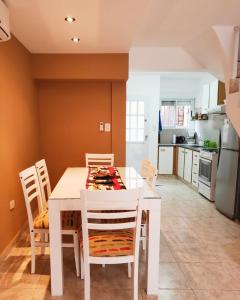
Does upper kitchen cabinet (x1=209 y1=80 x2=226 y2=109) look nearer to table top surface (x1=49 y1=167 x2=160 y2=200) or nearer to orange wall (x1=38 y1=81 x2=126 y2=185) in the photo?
orange wall (x1=38 y1=81 x2=126 y2=185)

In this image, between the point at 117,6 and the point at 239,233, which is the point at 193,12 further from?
the point at 239,233

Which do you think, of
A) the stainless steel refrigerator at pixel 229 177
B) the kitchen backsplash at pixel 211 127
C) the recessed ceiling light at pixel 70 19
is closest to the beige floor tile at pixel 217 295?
the stainless steel refrigerator at pixel 229 177

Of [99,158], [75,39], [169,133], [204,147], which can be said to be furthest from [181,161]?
[75,39]

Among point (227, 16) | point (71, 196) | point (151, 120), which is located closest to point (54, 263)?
point (71, 196)

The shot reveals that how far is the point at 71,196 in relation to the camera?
1776mm

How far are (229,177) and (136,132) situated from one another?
2964 millimetres

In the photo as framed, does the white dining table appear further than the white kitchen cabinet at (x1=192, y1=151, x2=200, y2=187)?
No

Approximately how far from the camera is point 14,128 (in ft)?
8.58

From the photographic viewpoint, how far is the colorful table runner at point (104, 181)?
2.06 metres

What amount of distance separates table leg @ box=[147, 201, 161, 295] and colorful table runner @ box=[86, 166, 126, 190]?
40cm

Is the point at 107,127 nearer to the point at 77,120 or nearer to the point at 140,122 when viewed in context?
the point at 77,120

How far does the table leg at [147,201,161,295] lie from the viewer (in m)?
1.78

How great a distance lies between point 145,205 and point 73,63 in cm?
241

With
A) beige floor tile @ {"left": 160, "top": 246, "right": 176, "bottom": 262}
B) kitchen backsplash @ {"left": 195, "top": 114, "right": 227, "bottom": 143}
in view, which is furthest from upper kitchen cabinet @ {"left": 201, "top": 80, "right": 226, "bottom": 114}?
beige floor tile @ {"left": 160, "top": 246, "right": 176, "bottom": 262}
